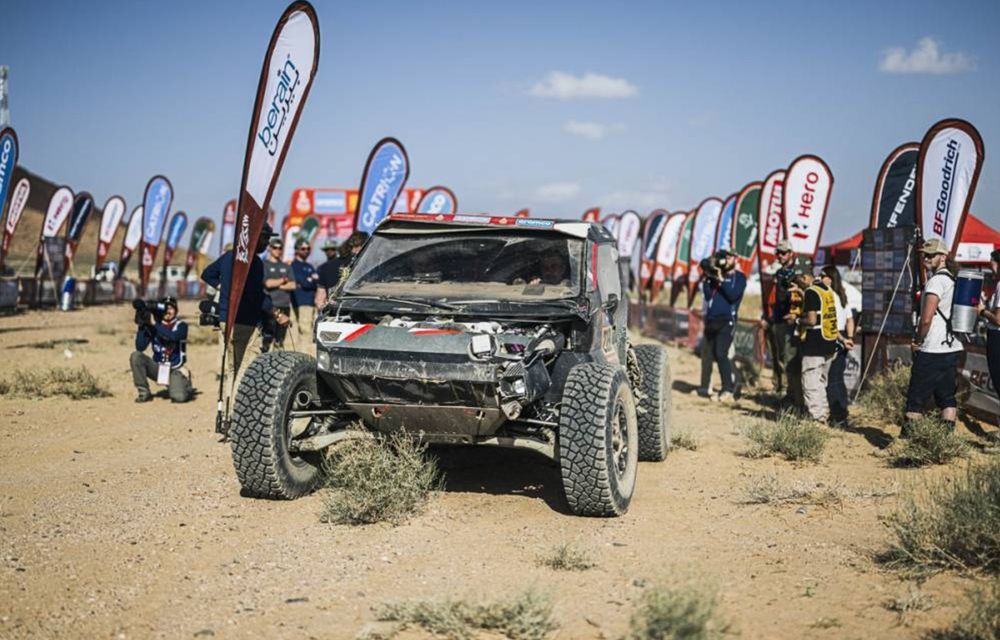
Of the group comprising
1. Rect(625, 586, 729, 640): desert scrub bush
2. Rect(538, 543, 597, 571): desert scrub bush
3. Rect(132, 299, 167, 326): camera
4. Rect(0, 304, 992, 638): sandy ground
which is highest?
Rect(132, 299, 167, 326): camera

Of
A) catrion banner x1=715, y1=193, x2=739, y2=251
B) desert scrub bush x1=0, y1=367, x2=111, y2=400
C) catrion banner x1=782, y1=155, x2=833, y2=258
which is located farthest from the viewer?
catrion banner x1=715, y1=193, x2=739, y2=251

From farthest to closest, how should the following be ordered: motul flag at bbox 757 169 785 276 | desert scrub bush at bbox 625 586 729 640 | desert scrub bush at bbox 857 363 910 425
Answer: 1. motul flag at bbox 757 169 785 276
2. desert scrub bush at bbox 857 363 910 425
3. desert scrub bush at bbox 625 586 729 640

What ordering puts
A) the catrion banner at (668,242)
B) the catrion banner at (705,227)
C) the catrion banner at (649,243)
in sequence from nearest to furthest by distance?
the catrion banner at (705,227) → the catrion banner at (668,242) → the catrion banner at (649,243)

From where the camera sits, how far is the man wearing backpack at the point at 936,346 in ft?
26.7

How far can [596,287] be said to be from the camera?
6.57 metres

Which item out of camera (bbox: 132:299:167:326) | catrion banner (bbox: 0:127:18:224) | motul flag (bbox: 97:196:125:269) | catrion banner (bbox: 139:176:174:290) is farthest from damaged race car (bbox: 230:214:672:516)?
motul flag (bbox: 97:196:125:269)

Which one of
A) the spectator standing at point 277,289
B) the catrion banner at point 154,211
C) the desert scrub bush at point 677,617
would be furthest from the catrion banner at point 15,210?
the desert scrub bush at point 677,617

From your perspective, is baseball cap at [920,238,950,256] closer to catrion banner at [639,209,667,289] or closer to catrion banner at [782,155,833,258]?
catrion banner at [782,155,833,258]

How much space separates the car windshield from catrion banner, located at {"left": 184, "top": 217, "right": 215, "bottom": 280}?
4174 centimetres

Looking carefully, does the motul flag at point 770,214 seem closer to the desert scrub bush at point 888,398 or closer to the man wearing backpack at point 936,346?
the desert scrub bush at point 888,398

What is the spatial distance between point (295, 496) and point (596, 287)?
260cm

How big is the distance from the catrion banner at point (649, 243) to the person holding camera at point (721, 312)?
18.7 metres

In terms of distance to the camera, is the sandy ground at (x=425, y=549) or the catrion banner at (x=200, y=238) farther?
the catrion banner at (x=200, y=238)

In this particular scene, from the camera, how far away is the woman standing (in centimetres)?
1017
